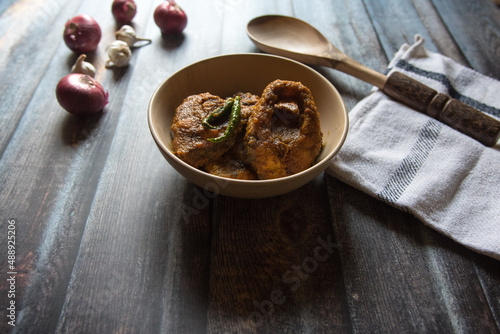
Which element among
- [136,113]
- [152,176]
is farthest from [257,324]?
[136,113]

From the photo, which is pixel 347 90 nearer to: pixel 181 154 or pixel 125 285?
pixel 181 154

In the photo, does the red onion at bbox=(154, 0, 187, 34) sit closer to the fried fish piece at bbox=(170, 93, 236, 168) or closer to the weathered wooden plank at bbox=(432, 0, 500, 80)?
the fried fish piece at bbox=(170, 93, 236, 168)

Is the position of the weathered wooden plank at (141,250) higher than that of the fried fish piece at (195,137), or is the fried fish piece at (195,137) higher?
the fried fish piece at (195,137)

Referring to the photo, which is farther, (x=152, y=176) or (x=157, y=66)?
(x=157, y=66)

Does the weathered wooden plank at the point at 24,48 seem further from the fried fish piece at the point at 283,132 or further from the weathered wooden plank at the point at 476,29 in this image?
the weathered wooden plank at the point at 476,29

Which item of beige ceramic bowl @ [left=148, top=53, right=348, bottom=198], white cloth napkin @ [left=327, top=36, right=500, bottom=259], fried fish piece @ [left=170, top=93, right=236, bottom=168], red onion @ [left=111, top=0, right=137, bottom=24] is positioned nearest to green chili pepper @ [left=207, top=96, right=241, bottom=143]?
fried fish piece @ [left=170, top=93, right=236, bottom=168]

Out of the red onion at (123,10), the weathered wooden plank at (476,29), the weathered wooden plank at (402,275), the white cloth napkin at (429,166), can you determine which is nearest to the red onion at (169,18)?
the red onion at (123,10)
